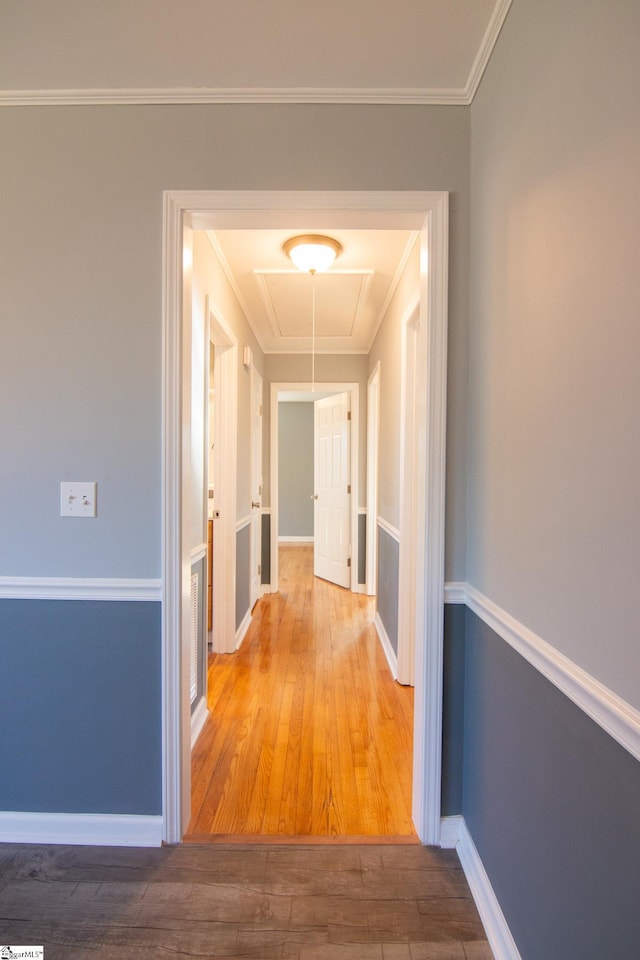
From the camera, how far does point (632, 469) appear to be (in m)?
0.72

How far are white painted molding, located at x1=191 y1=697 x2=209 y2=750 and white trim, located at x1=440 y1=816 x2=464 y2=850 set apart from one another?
1152 millimetres

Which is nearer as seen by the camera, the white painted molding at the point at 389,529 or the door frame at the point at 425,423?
the door frame at the point at 425,423

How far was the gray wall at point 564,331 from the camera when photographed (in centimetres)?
74

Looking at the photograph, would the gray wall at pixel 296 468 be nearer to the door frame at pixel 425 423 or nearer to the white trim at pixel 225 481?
the white trim at pixel 225 481

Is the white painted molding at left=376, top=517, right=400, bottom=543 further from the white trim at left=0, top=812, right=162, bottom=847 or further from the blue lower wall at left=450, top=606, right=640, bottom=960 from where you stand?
the white trim at left=0, top=812, right=162, bottom=847

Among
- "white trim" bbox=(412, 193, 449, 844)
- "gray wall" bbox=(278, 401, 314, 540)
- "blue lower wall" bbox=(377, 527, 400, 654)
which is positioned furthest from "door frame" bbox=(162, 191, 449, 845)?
"gray wall" bbox=(278, 401, 314, 540)

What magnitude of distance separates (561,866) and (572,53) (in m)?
1.63

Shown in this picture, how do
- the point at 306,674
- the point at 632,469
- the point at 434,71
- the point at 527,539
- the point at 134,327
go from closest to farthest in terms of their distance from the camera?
the point at 632,469
the point at 527,539
the point at 434,71
the point at 134,327
the point at 306,674

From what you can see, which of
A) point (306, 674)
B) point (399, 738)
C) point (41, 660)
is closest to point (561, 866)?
point (399, 738)

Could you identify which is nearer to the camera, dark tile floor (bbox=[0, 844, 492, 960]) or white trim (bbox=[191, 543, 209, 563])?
dark tile floor (bbox=[0, 844, 492, 960])

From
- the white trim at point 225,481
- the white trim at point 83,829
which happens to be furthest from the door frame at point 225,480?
the white trim at point 83,829

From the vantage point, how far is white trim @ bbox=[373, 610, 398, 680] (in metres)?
2.80

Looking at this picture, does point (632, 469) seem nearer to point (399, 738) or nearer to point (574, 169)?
point (574, 169)

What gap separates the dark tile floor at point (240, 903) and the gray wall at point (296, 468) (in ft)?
20.6
